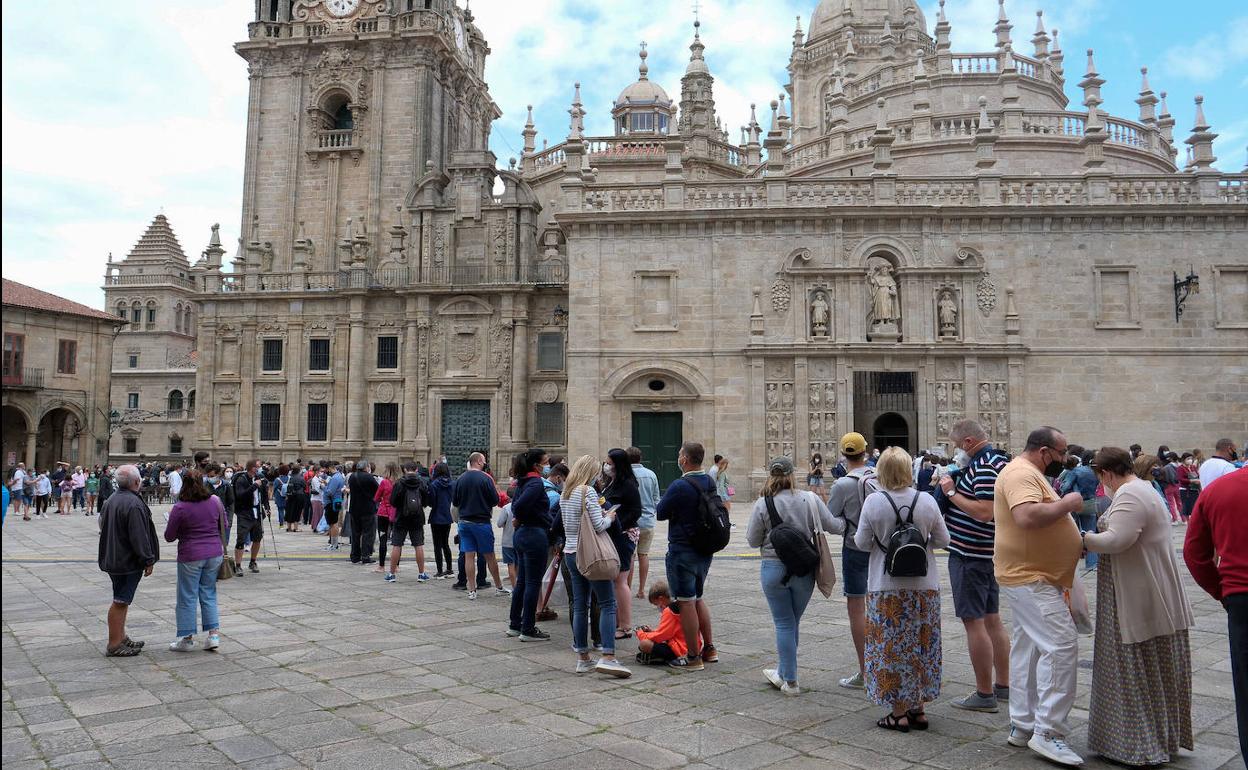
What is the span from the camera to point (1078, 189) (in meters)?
24.7

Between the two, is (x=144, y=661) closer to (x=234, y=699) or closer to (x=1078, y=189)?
(x=234, y=699)

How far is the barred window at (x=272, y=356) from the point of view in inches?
1321

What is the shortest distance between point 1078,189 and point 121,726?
26.3m

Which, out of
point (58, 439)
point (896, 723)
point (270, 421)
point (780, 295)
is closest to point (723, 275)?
point (780, 295)

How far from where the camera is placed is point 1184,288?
24297 mm

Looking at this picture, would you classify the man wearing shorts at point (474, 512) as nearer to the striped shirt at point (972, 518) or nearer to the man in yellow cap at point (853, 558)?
the man in yellow cap at point (853, 558)

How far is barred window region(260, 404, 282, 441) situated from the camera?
33.2m

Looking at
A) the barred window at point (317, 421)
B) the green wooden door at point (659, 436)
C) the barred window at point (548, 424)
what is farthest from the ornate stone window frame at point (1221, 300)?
the barred window at point (317, 421)

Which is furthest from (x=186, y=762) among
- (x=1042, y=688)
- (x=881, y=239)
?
(x=881, y=239)

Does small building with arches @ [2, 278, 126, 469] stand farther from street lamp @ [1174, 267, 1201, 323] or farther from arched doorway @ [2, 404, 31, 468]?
street lamp @ [1174, 267, 1201, 323]

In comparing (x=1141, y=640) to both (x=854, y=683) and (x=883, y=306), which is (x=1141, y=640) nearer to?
(x=854, y=683)

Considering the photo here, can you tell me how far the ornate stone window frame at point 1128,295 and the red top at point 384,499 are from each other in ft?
67.9

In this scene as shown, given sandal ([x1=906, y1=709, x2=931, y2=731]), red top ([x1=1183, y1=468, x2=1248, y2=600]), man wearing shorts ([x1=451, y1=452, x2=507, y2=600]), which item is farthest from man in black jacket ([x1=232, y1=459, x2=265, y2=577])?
red top ([x1=1183, y1=468, x2=1248, y2=600])

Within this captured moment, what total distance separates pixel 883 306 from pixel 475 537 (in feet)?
56.5
